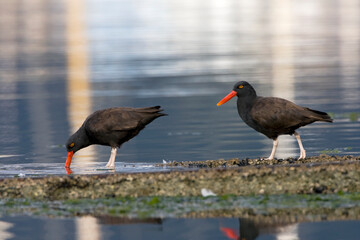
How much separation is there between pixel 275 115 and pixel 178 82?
14.3 metres

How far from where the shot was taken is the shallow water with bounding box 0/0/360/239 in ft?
51.4

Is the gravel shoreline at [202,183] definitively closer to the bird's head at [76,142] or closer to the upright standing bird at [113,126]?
the upright standing bird at [113,126]

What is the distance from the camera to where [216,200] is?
1098cm

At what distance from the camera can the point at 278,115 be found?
46.1 ft

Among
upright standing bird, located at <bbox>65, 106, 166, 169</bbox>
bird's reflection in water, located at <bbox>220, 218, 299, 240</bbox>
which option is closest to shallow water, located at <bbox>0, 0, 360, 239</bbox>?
bird's reflection in water, located at <bbox>220, 218, 299, 240</bbox>

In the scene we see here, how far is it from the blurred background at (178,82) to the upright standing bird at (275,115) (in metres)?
1.04

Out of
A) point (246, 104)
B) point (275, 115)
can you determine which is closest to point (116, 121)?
point (246, 104)

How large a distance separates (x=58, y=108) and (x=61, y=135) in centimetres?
512

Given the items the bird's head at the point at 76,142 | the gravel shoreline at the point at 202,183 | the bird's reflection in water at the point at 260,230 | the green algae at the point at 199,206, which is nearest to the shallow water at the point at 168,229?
the bird's reflection in water at the point at 260,230

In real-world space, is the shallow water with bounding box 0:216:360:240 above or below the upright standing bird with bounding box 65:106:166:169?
below

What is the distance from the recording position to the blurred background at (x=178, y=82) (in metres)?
16.7

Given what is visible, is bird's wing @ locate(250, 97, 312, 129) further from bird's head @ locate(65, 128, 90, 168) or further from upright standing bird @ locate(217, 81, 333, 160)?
bird's head @ locate(65, 128, 90, 168)

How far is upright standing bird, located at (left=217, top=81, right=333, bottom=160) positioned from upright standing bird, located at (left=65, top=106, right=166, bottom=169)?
142 cm

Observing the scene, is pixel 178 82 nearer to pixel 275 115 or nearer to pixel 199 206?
pixel 275 115
